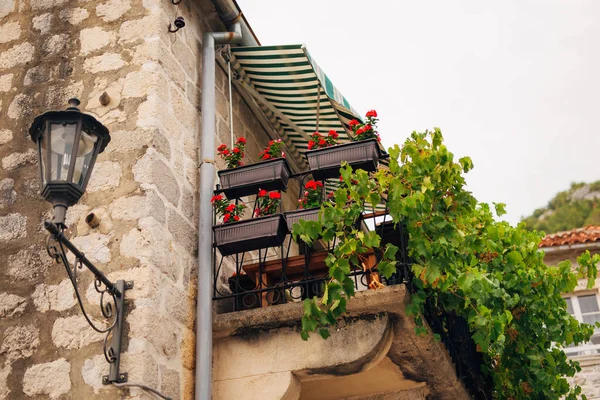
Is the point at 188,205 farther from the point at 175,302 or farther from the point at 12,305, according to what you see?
the point at 12,305

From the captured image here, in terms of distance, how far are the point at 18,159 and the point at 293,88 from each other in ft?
6.90

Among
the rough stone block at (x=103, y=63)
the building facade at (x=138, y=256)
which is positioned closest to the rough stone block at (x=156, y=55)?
the building facade at (x=138, y=256)

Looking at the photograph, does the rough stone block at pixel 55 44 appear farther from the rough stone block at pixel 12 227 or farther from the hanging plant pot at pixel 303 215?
the hanging plant pot at pixel 303 215

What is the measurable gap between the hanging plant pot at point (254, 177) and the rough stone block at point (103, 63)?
0.96 m

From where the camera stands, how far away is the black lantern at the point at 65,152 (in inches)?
136

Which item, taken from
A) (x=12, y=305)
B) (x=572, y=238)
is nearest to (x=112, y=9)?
(x=12, y=305)

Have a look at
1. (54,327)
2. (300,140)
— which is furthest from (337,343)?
(300,140)

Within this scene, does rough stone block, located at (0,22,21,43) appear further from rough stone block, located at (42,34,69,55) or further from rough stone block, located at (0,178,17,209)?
rough stone block, located at (0,178,17,209)

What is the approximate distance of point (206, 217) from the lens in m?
4.91

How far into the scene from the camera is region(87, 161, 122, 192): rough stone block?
455cm

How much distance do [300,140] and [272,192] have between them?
2.54 meters

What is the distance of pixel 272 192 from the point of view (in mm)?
4812

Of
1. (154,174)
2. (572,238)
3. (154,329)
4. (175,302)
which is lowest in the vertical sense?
(154,329)

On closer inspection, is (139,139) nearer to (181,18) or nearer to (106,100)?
(106,100)
